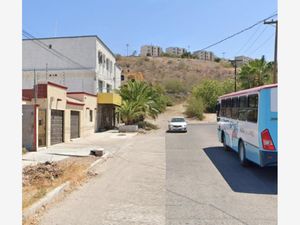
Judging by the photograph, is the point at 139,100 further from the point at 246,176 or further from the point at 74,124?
the point at 246,176

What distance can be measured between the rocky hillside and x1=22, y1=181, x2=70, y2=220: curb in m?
87.6

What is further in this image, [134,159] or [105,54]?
[105,54]

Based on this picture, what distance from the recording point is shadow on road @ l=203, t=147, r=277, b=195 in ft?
29.6

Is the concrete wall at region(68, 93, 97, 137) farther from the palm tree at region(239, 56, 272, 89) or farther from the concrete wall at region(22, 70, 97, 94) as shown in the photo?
the palm tree at region(239, 56, 272, 89)

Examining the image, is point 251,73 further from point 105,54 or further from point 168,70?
point 168,70

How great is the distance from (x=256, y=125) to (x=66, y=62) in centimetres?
2906

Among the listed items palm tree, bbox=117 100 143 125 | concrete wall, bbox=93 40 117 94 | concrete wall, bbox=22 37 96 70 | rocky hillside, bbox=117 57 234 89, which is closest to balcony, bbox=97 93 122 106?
palm tree, bbox=117 100 143 125

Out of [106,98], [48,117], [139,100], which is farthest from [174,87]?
[48,117]

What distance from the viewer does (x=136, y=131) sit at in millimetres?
33781

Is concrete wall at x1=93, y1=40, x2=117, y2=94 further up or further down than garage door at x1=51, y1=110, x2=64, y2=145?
further up
